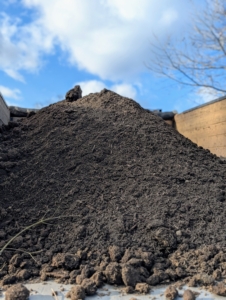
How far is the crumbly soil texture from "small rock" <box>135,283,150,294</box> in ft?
0.11

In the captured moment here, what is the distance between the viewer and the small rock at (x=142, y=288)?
4.90 feet

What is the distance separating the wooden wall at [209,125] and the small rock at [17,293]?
3.08 metres

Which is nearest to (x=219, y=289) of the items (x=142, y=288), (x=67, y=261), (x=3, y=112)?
(x=142, y=288)

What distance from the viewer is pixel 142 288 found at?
4.93ft

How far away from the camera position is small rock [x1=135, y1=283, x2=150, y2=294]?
1495mm

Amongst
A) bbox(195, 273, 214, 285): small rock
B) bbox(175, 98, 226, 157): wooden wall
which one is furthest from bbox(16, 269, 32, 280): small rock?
bbox(175, 98, 226, 157): wooden wall

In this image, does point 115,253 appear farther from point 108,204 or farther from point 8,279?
point 8,279

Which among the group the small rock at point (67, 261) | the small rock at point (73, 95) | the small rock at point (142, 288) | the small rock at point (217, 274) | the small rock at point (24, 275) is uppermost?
the small rock at point (73, 95)

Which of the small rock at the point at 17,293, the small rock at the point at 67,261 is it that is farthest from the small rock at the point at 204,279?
the small rock at the point at 17,293

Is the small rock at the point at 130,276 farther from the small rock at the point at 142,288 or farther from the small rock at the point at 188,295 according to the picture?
the small rock at the point at 188,295

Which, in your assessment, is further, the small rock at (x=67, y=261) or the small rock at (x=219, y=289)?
the small rock at (x=67, y=261)

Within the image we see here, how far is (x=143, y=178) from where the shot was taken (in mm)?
2361

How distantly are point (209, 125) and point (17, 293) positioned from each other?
3.40 m

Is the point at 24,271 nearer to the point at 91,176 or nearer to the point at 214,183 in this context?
the point at 91,176
